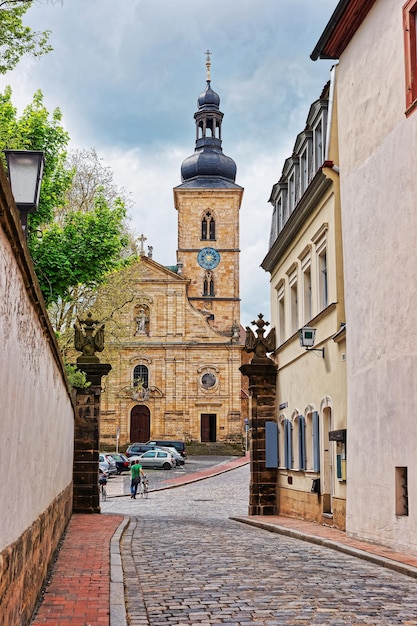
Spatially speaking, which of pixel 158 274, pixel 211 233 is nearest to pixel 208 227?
pixel 211 233

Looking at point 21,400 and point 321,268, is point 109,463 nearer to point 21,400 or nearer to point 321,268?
point 321,268

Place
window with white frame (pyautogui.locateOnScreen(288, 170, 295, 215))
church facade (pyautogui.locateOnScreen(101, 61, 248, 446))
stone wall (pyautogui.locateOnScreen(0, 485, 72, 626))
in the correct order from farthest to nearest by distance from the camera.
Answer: church facade (pyautogui.locateOnScreen(101, 61, 248, 446)) → window with white frame (pyautogui.locateOnScreen(288, 170, 295, 215)) → stone wall (pyautogui.locateOnScreen(0, 485, 72, 626))

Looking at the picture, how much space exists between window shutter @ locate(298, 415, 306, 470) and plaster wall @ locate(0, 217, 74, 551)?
459 inches

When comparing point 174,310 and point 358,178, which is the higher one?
point 174,310

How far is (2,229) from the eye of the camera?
4.84 m

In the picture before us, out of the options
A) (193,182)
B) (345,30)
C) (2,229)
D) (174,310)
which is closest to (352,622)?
(2,229)

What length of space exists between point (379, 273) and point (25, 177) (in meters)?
6.77

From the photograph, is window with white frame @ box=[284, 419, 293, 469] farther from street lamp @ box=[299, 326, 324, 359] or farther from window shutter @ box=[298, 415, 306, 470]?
street lamp @ box=[299, 326, 324, 359]

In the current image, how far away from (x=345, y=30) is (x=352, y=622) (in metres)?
11.3

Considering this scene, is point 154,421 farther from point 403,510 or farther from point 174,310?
point 403,510

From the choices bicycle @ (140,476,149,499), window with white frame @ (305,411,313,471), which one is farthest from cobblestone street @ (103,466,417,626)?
bicycle @ (140,476,149,499)

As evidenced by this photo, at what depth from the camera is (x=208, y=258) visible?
78.1 meters

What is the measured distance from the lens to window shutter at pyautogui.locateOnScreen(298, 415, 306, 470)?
20.0 meters

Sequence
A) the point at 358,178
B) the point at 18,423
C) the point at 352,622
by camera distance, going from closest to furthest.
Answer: the point at 18,423 < the point at 352,622 < the point at 358,178
